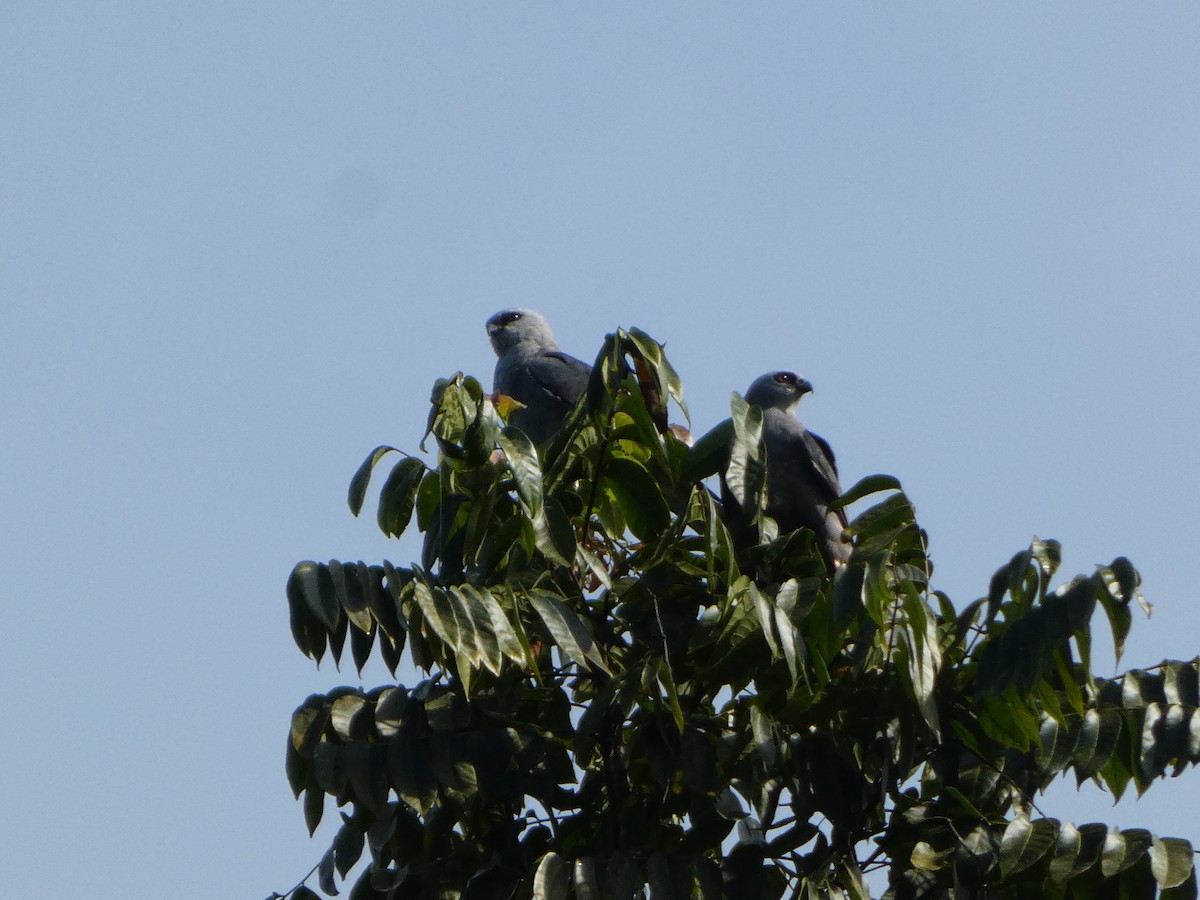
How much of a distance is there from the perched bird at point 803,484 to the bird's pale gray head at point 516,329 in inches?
104

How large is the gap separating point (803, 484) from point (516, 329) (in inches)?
123

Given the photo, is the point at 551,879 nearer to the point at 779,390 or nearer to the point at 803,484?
the point at 803,484

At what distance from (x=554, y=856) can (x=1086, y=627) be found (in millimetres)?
1287

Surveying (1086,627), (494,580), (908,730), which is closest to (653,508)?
(494,580)

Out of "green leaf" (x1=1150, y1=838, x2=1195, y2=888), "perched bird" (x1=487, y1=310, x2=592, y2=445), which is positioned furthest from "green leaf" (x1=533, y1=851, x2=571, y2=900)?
"perched bird" (x1=487, y1=310, x2=592, y2=445)

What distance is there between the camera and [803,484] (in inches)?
230

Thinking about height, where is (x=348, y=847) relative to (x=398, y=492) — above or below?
below

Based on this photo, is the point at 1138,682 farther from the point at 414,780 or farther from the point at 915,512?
the point at 414,780

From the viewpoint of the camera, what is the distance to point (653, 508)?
402 centimetres

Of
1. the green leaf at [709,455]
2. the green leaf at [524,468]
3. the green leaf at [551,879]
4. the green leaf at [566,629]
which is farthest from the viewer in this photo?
the green leaf at [709,455]

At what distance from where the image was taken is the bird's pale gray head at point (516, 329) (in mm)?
8461

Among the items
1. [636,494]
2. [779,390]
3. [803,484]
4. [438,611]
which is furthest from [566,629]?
[779,390]

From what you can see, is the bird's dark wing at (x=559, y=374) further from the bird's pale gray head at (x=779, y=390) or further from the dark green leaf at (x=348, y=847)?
the dark green leaf at (x=348, y=847)

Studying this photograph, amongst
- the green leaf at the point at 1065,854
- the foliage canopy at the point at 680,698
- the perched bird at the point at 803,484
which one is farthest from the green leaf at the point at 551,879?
the perched bird at the point at 803,484
